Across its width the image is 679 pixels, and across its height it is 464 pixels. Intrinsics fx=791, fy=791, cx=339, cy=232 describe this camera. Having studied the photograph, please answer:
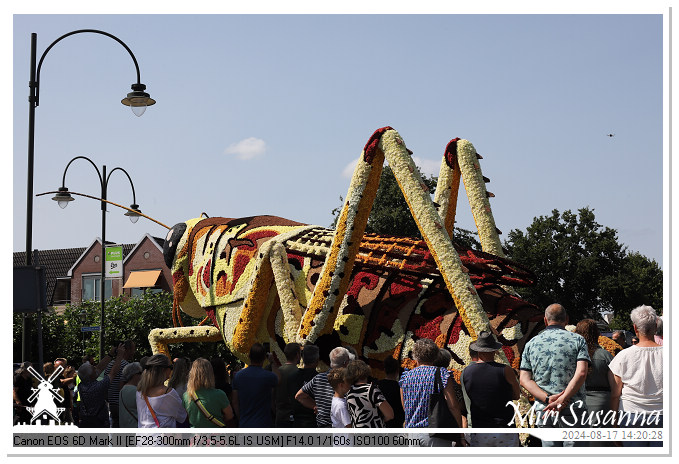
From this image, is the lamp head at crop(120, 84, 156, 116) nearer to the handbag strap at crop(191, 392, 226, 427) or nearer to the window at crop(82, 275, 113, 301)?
the handbag strap at crop(191, 392, 226, 427)

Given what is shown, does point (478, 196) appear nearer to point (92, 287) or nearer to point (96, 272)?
point (96, 272)

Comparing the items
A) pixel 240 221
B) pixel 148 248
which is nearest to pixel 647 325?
pixel 240 221

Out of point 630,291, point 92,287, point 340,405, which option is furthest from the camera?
point 92,287

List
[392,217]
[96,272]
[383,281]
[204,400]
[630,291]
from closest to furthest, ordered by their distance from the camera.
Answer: [204,400] → [383,281] → [392,217] → [630,291] → [96,272]

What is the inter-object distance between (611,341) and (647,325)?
10.0ft

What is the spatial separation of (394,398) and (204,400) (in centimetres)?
161

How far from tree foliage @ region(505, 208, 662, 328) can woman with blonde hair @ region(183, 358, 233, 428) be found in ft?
100

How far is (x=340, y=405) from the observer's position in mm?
6344

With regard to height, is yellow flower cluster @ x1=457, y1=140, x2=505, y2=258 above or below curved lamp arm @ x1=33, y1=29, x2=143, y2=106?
below

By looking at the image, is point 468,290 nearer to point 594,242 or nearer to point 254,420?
point 254,420

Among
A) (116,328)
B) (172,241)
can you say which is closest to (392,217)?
(116,328)

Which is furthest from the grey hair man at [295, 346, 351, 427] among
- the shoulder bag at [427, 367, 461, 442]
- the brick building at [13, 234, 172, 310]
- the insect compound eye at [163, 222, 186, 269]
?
the brick building at [13, 234, 172, 310]

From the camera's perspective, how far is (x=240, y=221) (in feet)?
43.0

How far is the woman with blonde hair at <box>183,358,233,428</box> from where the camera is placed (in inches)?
264
